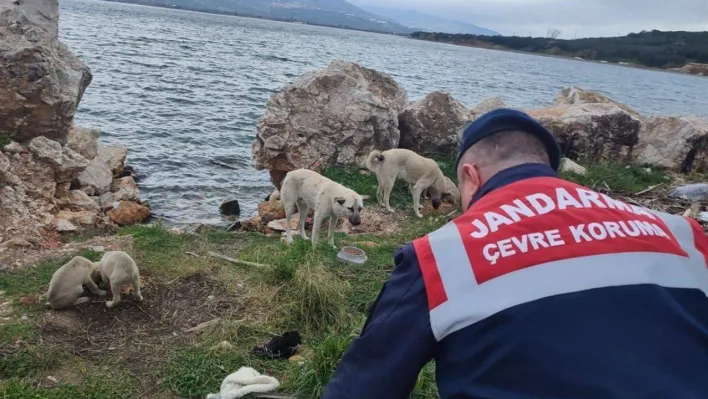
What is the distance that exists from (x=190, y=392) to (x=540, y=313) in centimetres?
396

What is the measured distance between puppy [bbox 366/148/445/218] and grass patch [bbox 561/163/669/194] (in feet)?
10.5

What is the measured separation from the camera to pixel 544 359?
173cm

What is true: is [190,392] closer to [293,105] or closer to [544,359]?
[544,359]

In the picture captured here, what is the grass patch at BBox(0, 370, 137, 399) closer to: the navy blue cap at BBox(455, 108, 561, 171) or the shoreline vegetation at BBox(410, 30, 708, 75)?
the navy blue cap at BBox(455, 108, 561, 171)

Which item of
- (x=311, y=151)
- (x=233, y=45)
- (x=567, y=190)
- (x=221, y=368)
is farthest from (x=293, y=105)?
(x=233, y=45)

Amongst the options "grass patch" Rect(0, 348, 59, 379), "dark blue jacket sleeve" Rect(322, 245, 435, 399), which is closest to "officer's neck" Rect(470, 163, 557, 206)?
"dark blue jacket sleeve" Rect(322, 245, 435, 399)

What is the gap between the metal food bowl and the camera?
780 centimetres

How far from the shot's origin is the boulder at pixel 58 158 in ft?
34.3

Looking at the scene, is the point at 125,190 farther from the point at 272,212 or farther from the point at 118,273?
the point at 118,273

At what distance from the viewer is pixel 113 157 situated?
605 inches

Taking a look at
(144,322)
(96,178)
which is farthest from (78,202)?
(144,322)

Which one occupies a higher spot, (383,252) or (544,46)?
(544,46)

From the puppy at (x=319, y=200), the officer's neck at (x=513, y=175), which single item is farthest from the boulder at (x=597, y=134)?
the officer's neck at (x=513, y=175)

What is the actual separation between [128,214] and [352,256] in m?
5.91
